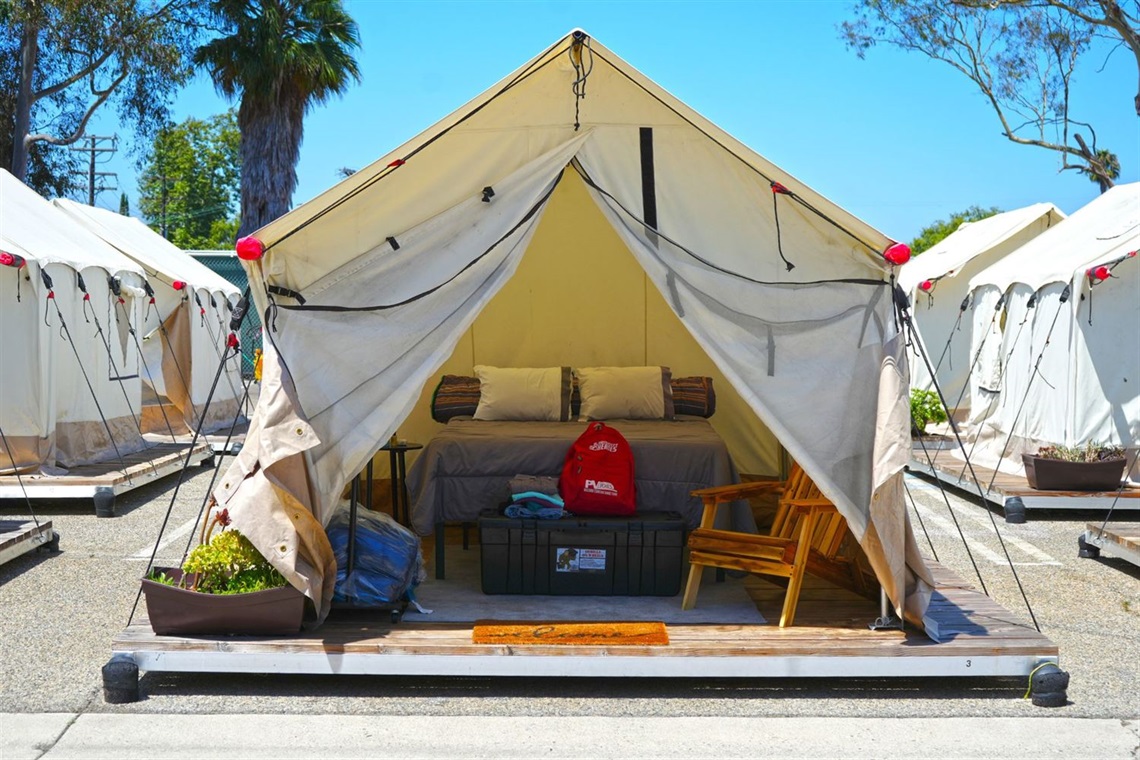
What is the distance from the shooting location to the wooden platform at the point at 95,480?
8.39 metres

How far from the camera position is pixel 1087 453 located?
8.41m

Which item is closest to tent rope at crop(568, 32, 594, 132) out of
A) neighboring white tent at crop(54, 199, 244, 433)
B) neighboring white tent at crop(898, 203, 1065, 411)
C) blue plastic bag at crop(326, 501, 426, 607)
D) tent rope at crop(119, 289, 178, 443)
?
blue plastic bag at crop(326, 501, 426, 607)

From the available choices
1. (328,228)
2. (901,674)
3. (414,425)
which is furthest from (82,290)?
(901,674)

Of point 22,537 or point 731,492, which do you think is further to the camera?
point 22,537

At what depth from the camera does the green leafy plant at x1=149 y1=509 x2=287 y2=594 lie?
448 centimetres

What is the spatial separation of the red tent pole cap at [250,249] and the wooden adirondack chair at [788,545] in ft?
7.45

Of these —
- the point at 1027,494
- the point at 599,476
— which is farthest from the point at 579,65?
the point at 1027,494

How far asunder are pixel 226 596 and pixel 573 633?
137cm

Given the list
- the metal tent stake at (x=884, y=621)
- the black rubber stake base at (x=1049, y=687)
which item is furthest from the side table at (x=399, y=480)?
the black rubber stake base at (x=1049, y=687)

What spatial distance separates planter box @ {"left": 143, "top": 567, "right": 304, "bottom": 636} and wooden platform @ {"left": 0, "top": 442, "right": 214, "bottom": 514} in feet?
11.1

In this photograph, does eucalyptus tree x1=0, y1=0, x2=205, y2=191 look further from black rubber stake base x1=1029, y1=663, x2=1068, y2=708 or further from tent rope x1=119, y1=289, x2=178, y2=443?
black rubber stake base x1=1029, y1=663, x2=1068, y2=708

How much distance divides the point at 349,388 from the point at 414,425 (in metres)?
3.04

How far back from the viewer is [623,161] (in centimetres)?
495

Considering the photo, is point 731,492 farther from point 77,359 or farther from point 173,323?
point 173,323
